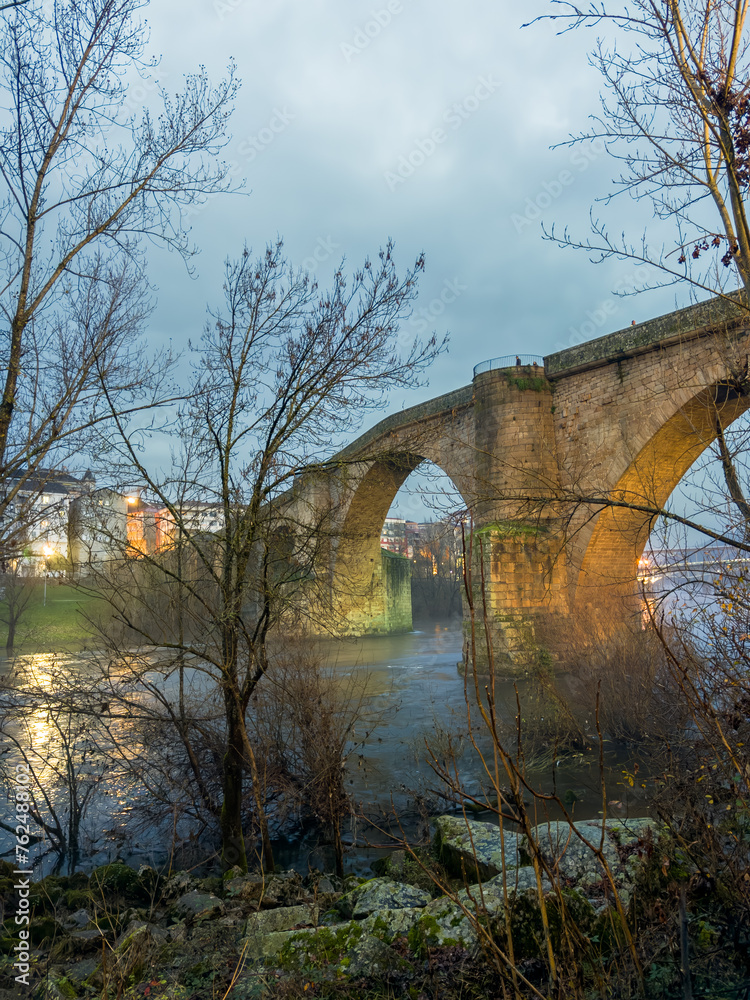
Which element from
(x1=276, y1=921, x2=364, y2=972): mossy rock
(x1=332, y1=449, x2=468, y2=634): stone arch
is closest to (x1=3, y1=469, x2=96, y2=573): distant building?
(x1=276, y1=921, x2=364, y2=972): mossy rock

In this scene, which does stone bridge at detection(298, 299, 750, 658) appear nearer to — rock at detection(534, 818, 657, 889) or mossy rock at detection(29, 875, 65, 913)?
mossy rock at detection(29, 875, 65, 913)

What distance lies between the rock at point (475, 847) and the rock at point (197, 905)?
5.04 feet

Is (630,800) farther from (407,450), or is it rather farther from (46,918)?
(46,918)

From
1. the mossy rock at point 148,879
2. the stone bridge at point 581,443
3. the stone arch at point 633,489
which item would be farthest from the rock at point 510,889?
the stone arch at point 633,489

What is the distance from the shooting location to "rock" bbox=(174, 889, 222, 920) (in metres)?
4.04

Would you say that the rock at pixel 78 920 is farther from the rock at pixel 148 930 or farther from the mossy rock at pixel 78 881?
the mossy rock at pixel 78 881

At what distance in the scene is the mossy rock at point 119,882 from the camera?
4867mm

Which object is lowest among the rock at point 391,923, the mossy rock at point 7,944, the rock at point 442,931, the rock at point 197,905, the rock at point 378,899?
the rock at point 197,905

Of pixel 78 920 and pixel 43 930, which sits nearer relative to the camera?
pixel 43 930

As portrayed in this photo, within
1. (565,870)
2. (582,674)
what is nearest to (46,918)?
(565,870)

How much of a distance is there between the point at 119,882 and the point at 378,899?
2.47 m

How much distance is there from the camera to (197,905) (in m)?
4.21

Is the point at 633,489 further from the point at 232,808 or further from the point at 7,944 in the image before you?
the point at 7,944
